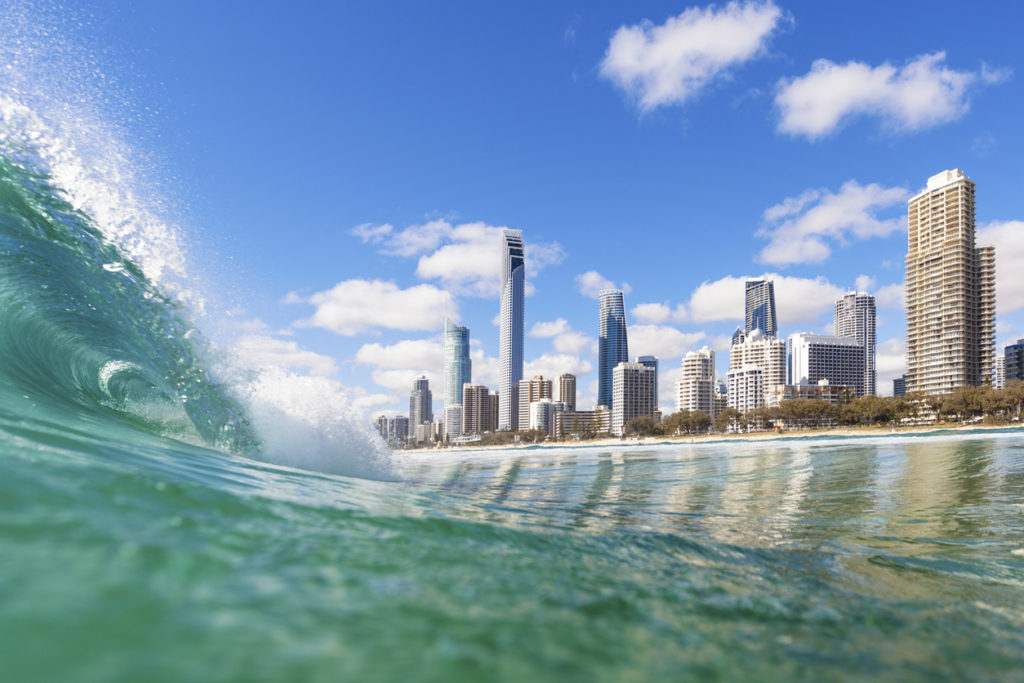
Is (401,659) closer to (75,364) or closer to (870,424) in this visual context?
(75,364)

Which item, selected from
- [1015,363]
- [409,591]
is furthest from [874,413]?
[409,591]

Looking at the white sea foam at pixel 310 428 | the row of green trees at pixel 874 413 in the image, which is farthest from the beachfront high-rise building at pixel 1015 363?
the white sea foam at pixel 310 428

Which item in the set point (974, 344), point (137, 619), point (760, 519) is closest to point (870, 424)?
point (974, 344)

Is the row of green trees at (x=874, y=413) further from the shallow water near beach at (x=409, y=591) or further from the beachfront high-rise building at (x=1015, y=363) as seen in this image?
the shallow water near beach at (x=409, y=591)

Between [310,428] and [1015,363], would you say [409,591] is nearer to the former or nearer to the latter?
[310,428]

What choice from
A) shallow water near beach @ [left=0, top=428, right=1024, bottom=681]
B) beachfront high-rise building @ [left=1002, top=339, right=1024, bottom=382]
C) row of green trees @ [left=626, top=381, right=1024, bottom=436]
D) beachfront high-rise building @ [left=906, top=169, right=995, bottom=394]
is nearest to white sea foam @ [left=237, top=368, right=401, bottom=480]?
shallow water near beach @ [left=0, top=428, right=1024, bottom=681]
